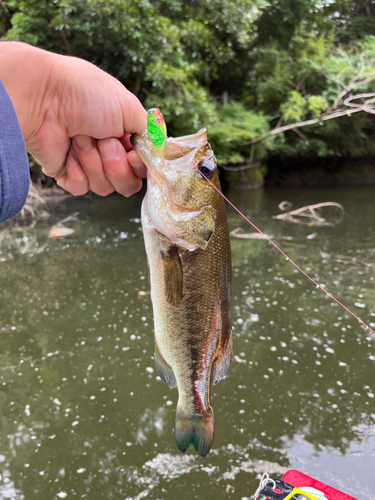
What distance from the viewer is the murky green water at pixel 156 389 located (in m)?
2.38

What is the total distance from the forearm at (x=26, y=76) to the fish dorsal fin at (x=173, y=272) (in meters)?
0.80

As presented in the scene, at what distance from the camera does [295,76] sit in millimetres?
15977

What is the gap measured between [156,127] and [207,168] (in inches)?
10.0

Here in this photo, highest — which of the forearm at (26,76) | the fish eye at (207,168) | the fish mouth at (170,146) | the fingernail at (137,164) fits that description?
the forearm at (26,76)

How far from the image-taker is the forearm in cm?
123

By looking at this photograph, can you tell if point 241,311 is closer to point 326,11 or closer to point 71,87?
point 71,87

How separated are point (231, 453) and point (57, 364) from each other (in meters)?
1.87

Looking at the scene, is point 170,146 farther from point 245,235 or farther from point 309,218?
point 309,218

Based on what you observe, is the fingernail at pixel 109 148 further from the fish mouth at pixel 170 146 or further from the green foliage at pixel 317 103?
the green foliage at pixel 317 103

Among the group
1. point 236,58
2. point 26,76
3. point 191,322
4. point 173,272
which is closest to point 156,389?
point 191,322

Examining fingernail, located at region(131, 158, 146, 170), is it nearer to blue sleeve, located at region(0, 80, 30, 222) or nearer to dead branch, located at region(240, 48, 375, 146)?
blue sleeve, located at region(0, 80, 30, 222)

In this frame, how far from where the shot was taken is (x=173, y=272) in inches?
51.6

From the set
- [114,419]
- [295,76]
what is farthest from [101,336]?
[295,76]

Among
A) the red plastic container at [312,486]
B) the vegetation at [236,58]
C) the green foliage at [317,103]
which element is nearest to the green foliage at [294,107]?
the vegetation at [236,58]
